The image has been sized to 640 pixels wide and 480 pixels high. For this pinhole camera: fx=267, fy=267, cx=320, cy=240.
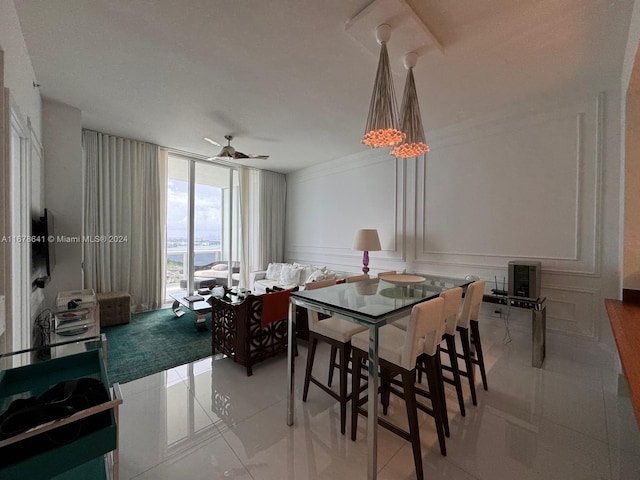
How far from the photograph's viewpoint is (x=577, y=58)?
222 centimetres

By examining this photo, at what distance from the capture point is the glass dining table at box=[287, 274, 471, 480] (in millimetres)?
1393

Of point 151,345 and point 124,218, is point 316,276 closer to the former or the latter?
point 151,345

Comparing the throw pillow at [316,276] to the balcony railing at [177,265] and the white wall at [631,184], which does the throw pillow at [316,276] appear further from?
the white wall at [631,184]

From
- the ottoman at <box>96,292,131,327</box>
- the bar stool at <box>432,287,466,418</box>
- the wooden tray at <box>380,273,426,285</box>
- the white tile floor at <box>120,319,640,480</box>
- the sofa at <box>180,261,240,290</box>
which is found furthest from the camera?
the sofa at <box>180,261,240,290</box>

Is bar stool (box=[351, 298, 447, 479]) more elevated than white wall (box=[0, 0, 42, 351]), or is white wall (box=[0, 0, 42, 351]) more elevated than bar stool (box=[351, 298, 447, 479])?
white wall (box=[0, 0, 42, 351])

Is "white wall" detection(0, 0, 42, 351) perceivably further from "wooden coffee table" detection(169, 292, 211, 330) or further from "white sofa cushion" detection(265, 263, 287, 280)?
"white sofa cushion" detection(265, 263, 287, 280)

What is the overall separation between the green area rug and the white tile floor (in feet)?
0.80

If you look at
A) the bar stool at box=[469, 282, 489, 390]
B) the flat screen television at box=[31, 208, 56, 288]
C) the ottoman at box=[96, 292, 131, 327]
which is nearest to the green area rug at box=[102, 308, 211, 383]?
the ottoman at box=[96, 292, 131, 327]

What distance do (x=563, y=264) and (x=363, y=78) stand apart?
286cm

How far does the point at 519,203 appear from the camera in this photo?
310 centimetres

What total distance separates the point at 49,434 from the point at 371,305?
1.46m

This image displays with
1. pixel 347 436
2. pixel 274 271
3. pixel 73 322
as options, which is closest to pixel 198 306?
pixel 73 322

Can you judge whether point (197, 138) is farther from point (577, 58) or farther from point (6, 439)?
point (577, 58)

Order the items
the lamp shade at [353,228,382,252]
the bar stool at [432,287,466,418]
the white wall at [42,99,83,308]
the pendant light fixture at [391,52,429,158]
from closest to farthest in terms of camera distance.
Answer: the bar stool at [432,287,466,418] → the pendant light fixture at [391,52,429,158] → the white wall at [42,99,83,308] → the lamp shade at [353,228,382,252]
